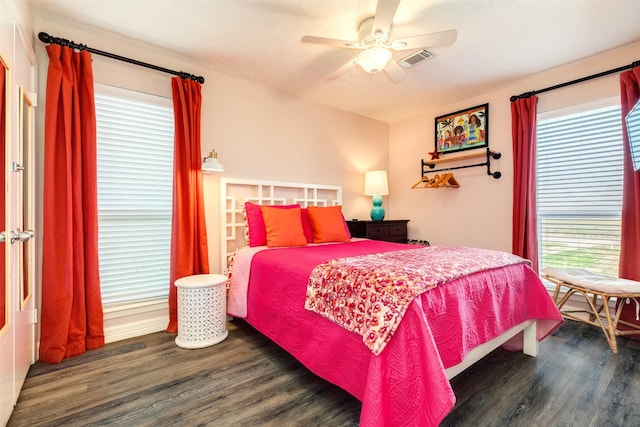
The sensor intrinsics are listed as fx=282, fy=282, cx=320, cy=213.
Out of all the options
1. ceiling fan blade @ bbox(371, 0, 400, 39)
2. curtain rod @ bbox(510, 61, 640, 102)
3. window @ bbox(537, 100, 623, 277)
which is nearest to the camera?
ceiling fan blade @ bbox(371, 0, 400, 39)

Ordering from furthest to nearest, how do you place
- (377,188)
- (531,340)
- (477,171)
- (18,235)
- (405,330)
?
(377,188) → (477,171) → (531,340) → (18,235) → (405,330)

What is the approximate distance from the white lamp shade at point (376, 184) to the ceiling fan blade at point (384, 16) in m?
2.15

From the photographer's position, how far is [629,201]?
238cm

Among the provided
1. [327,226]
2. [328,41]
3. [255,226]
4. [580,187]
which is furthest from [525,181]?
[255,226]

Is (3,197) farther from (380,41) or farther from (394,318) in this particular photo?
(380,41)

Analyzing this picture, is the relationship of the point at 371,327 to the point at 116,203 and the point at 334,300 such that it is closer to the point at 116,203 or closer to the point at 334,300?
the point at 334,300

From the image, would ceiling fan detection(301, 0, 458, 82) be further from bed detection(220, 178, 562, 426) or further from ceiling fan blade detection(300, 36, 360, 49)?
bed detection(220, 178, 562, 426)

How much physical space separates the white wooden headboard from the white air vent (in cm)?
166

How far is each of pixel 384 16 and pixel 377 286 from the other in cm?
162

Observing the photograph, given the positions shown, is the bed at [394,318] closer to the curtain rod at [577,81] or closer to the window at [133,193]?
the window at [133,193]

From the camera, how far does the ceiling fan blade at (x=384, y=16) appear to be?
162 centimetres

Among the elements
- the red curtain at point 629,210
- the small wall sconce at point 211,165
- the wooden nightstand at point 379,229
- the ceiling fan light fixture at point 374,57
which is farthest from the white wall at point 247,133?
the red curtain at point 629,210

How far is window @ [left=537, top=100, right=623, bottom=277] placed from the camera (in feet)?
8.46

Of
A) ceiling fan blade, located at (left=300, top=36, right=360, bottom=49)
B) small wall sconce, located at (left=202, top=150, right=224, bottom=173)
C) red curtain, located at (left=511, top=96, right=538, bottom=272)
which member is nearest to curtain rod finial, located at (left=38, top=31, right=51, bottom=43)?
small wall sconce, located at (left=202, top=150, right=224, bottom=173)
